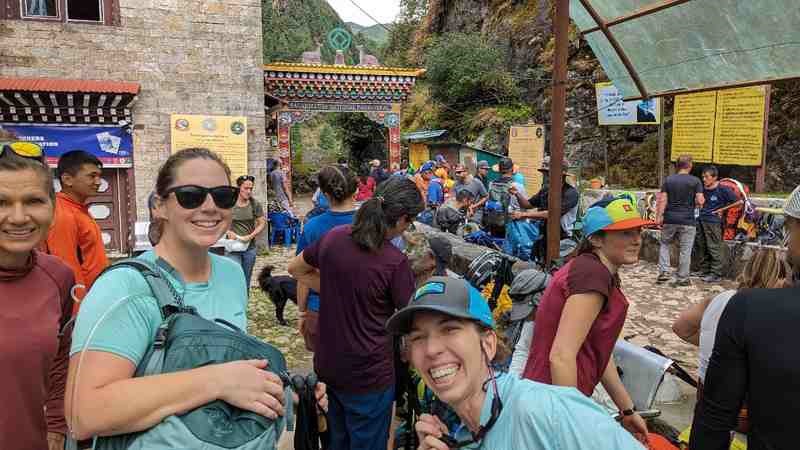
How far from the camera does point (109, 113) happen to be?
10531mm

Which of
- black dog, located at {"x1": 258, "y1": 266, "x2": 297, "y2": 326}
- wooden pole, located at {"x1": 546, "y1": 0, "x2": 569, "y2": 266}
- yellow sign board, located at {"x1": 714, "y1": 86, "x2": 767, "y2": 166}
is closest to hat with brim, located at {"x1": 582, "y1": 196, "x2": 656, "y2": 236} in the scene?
wooden pole, located at {"x1": 546, "y1": 0, "x2": 569, "y2": 266}

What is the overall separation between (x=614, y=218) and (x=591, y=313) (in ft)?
1.72

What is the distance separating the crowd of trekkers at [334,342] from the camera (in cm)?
122

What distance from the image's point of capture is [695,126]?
519 inches

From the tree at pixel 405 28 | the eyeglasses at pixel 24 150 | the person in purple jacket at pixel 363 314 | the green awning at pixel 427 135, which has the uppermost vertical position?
the tree at pixel 405 28

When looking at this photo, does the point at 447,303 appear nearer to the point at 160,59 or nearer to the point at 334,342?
the point at 334,342

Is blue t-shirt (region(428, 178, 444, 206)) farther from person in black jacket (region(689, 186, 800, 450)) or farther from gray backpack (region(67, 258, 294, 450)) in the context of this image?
gray backpack (region(67, 258, 294, 450))

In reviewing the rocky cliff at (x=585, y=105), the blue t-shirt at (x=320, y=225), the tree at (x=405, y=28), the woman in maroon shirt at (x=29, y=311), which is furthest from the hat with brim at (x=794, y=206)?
the tree at (x=405, y=28)

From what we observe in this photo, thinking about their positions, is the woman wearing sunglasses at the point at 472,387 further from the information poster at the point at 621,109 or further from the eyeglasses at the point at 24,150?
the information poster at the point at 621,109

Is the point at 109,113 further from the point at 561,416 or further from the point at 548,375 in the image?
the point at 561,416

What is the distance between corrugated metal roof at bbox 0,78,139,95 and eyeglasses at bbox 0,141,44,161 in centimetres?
942

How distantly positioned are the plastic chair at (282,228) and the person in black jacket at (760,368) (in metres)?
12.4

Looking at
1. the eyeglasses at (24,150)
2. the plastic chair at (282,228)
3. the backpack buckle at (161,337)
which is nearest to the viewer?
the backpack buckle at (161,337)

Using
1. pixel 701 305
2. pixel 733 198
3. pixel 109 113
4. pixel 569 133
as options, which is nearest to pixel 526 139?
pixel 569 133
